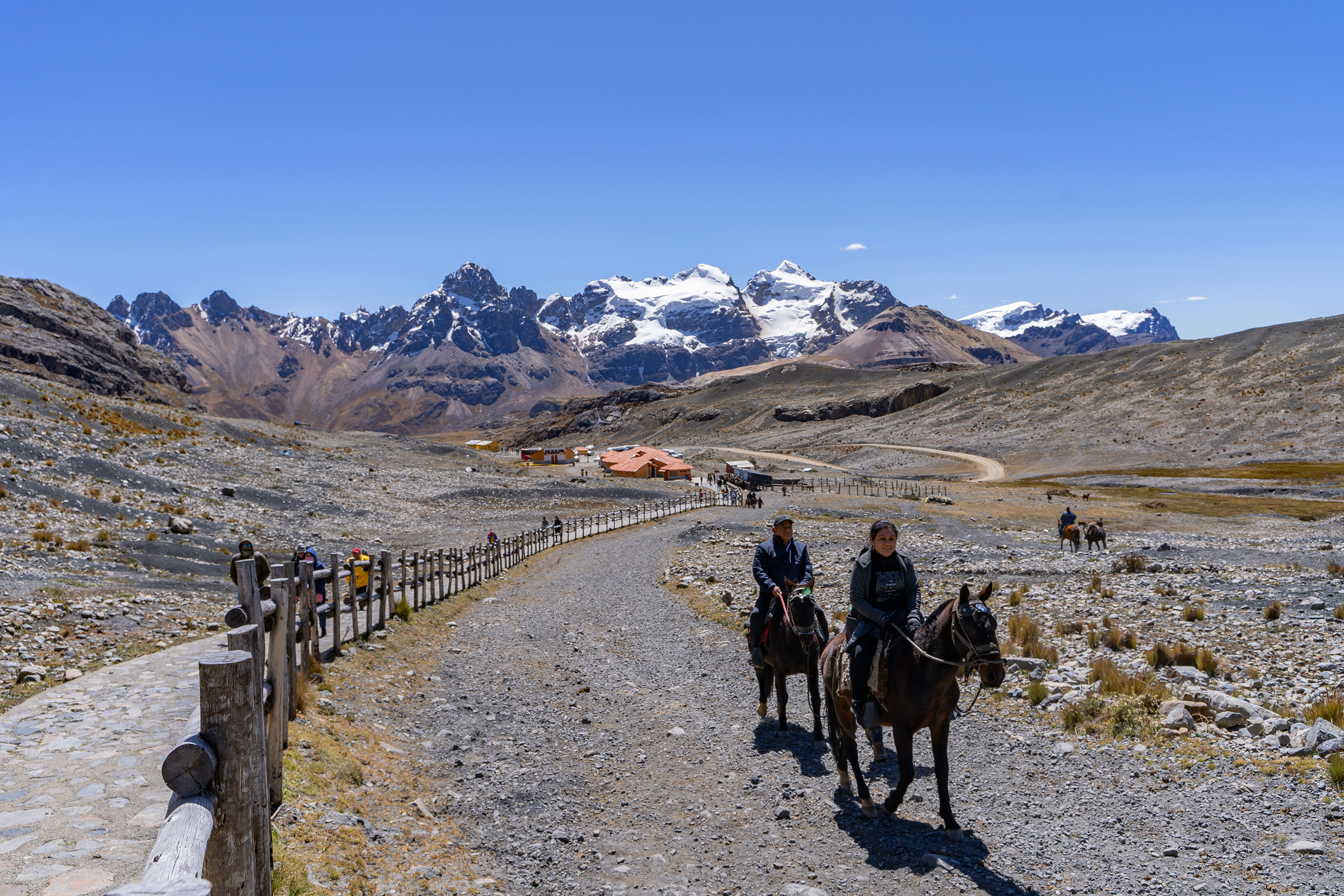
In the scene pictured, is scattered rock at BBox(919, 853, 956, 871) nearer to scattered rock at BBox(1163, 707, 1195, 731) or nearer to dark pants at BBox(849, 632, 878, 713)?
dark pants at BBox(849, 632, 878, 713)

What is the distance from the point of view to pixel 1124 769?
385 inches

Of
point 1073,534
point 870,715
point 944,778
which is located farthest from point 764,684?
point 1073,534

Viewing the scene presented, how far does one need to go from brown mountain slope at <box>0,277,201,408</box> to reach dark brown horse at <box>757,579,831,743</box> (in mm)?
160548

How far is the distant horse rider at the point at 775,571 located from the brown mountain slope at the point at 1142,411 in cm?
10620

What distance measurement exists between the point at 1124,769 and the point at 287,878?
933 cm

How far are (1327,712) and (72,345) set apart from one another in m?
206

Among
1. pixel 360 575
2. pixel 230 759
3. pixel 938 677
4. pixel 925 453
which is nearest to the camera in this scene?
pixel 230 759

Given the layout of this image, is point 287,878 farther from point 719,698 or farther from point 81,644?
point 81,644

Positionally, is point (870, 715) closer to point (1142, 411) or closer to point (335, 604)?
point (335, 604)

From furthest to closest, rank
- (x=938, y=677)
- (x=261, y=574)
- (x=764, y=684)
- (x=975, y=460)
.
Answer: (x=975, y=460)
(x=764, y=684)
(x=261, y=574)
(x=938, y=677)

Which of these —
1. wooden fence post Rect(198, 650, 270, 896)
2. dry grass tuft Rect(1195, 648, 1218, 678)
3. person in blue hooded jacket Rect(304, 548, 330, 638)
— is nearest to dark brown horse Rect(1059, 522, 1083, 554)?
dry grass tuft Rect(1195, 648, 1218, 678)

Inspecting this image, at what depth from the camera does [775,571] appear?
12.1 meters

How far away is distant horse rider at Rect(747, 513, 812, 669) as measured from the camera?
38.8 ft

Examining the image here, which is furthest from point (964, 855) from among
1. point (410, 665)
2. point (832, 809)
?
point (410, 665)
